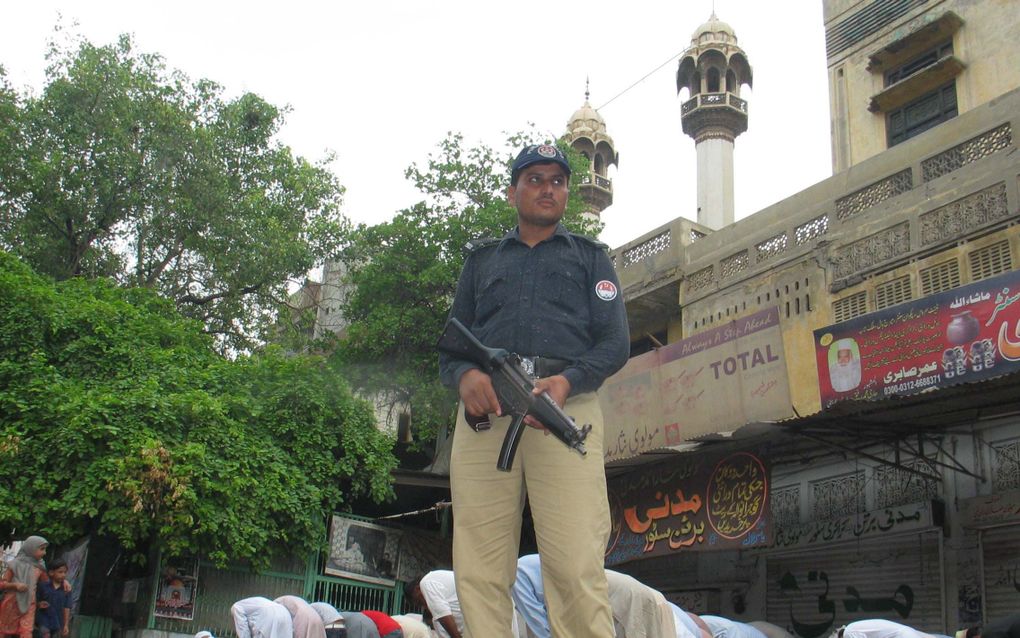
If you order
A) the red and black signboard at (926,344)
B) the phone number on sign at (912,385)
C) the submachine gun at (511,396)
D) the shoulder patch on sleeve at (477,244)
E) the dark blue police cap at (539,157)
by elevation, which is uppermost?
the red and black signboard at (926,344)

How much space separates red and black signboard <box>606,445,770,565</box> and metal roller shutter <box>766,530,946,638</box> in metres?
2.09

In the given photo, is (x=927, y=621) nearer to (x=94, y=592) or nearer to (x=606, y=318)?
(x=606, y=318)

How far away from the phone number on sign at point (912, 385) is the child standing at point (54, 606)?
853cm

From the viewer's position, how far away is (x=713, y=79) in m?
29.8

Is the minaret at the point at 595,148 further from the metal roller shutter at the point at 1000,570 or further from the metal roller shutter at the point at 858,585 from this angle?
the metal roller shutter at the point at 1000,570

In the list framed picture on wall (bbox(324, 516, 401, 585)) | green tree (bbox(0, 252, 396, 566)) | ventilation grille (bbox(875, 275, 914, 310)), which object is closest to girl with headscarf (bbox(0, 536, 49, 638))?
A: green tree (bbox(0, 252, 396, 566))

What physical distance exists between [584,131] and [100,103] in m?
19.3

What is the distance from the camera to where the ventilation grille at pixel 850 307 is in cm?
1322

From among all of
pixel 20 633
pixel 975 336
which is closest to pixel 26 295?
pixel 20 633

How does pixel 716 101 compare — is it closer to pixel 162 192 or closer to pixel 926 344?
pixel 162 192

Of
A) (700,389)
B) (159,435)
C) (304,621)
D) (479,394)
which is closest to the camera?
(479,394)

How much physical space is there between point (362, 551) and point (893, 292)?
8.31 m

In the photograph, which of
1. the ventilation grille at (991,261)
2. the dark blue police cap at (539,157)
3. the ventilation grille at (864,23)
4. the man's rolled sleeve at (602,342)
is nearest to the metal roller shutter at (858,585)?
the ventilation grille at (991,261)

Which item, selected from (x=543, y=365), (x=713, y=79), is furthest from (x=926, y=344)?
(x=713, y=79)
